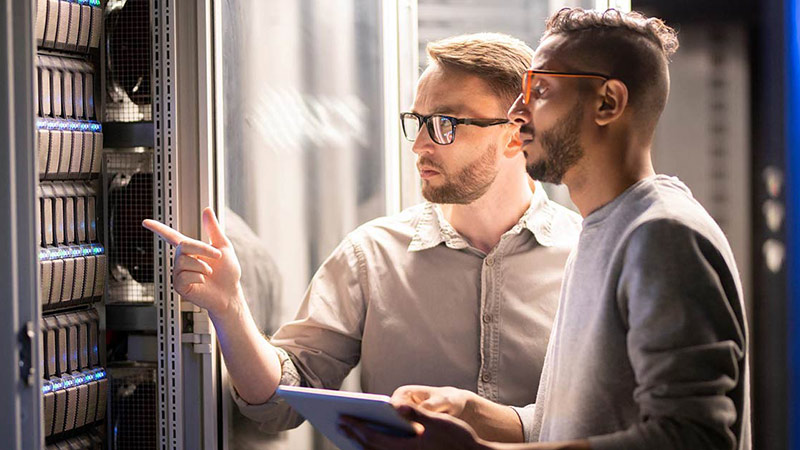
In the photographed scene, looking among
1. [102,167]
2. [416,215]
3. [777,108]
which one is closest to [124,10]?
[102,167]

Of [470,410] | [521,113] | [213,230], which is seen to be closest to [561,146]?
[521,113]

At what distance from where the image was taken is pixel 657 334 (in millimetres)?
1486

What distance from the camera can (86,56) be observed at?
2.49 metres

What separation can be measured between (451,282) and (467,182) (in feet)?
0.88

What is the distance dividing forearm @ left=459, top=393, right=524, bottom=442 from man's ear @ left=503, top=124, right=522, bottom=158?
2.14 feet

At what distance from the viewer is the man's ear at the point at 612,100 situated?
1.67 m

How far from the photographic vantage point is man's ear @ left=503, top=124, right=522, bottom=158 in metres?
2.33

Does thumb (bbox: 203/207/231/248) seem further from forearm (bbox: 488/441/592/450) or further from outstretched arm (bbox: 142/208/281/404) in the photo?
forearm (bbox: 488/441/592/450)

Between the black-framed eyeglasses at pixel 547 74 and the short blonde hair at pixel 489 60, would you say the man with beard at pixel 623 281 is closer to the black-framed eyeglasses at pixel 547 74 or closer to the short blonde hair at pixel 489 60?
the black-framed eyeglasses at pixel 547 74

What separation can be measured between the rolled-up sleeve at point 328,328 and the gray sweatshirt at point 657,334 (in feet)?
2.93

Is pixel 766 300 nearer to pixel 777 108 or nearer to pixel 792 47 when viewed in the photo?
pixel 777 108

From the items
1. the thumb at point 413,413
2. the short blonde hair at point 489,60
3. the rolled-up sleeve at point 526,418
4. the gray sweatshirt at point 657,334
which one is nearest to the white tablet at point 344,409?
the thumb at point 413,413

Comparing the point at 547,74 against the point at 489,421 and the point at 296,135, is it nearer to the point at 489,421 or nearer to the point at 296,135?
the point at 489,421

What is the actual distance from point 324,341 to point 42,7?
3.70 ft
